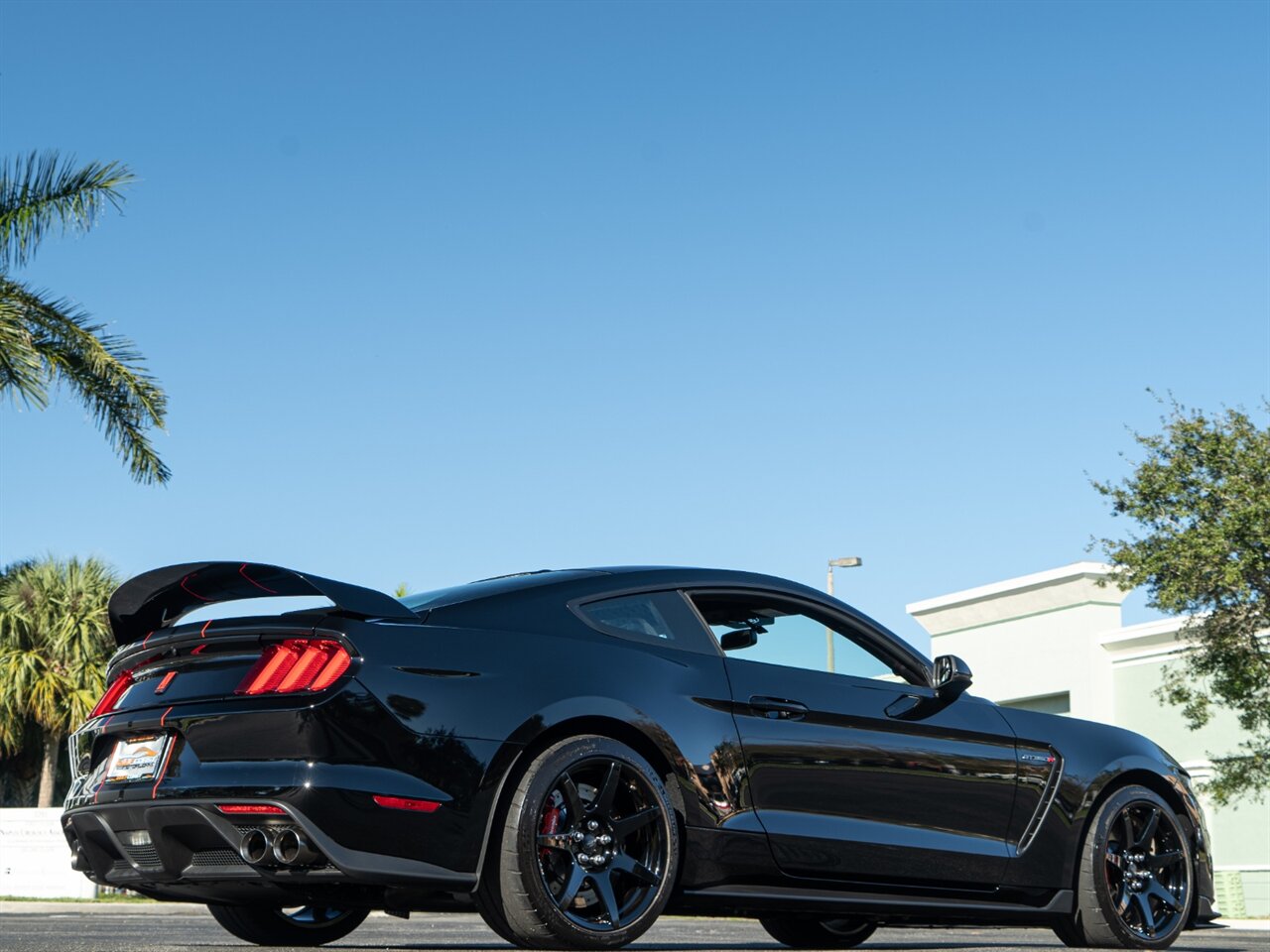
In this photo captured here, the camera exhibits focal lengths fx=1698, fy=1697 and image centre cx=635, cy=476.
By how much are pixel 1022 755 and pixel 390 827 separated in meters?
2.97

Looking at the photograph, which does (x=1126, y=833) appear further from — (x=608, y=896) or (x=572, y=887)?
(x=572, y=887)

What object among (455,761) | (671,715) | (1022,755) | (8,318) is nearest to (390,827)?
(455,761)

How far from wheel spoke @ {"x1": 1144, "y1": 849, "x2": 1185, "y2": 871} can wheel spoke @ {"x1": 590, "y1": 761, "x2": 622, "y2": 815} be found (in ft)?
9.73

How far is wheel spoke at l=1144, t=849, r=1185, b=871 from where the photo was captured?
740 cm

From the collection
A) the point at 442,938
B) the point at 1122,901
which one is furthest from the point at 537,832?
the point at 442,938

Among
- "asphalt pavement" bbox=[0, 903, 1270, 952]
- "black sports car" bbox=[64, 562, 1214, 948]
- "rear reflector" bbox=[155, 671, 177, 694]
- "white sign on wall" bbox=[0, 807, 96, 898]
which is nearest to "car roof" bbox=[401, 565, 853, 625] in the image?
"black sports car" bbox=[64, 562, 1214, 948]

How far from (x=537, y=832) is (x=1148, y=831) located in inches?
127

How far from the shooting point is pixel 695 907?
5.88 m

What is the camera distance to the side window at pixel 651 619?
19.8ft

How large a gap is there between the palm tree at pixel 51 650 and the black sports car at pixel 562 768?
92.2 feet

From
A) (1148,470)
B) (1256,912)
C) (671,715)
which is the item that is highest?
(1148,470)

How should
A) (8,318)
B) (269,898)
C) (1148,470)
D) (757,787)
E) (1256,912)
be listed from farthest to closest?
(1256,912), (1148,470), (8,318), (757,787), (269,898)

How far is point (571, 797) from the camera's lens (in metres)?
5.55

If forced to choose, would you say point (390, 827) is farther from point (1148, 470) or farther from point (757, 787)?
point (1148, 470)
